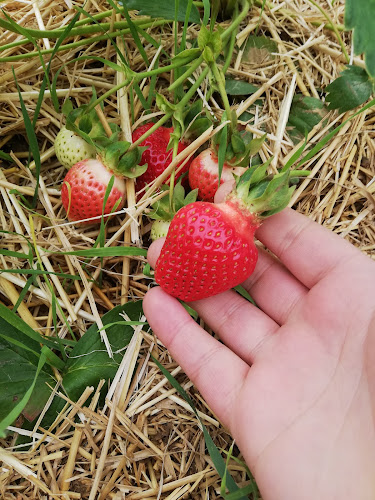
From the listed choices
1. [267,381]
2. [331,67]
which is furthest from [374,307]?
[331,67]

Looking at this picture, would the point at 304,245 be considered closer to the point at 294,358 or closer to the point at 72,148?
the point at 294,358

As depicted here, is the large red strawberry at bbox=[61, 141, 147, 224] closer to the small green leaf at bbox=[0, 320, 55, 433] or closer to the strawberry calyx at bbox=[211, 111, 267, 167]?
the strawberry calyx at bbox=[211, 111, 267, 167]

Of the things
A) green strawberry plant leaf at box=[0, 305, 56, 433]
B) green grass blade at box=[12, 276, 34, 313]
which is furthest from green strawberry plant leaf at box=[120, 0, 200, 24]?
green strawberry plant leaf at box=[0, 305, 56, 433]

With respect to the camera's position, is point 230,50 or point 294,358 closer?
point 294,358

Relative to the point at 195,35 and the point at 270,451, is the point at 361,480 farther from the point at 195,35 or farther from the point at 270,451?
the point at 195,35

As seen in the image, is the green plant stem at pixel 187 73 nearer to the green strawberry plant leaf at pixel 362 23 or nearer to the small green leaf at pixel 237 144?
the small green leaf at pixel 237 144

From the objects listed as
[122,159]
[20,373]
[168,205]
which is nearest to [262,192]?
[168,205]
